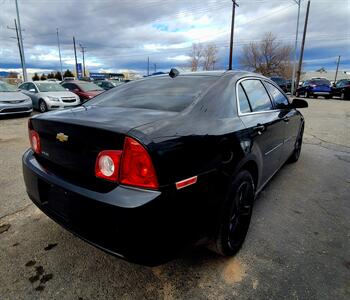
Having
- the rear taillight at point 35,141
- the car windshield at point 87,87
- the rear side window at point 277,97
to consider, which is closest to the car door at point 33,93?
the car windshield at point 87,87

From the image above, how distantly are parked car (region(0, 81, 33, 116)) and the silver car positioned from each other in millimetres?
782

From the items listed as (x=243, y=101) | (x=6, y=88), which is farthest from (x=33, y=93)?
(x=243, y=101)

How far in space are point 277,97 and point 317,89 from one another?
68.3 ft

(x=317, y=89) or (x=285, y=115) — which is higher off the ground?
(x=285, y=115)

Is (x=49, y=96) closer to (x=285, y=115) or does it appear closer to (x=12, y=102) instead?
(x=12, y=102)

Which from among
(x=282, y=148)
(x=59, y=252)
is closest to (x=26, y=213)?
(x=59, y=252)

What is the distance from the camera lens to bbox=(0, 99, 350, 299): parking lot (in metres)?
1.94

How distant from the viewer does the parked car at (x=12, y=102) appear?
936 cm

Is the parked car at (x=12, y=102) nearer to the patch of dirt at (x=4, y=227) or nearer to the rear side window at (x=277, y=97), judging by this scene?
the patch of dirt at (x=4, y=227)

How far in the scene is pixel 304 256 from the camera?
233 cm

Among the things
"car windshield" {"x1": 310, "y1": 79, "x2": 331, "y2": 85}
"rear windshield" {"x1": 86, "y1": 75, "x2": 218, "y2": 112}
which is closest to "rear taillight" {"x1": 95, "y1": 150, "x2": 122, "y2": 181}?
"rear windshield" {"x1": 86, "y1": 75, "x2": 218, "y2": 112}

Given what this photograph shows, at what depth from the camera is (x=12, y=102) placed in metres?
9.55

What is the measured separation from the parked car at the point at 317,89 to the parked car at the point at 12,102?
20472 millimetres

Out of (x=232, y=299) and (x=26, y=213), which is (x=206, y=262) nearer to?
(x=232, y=299)
